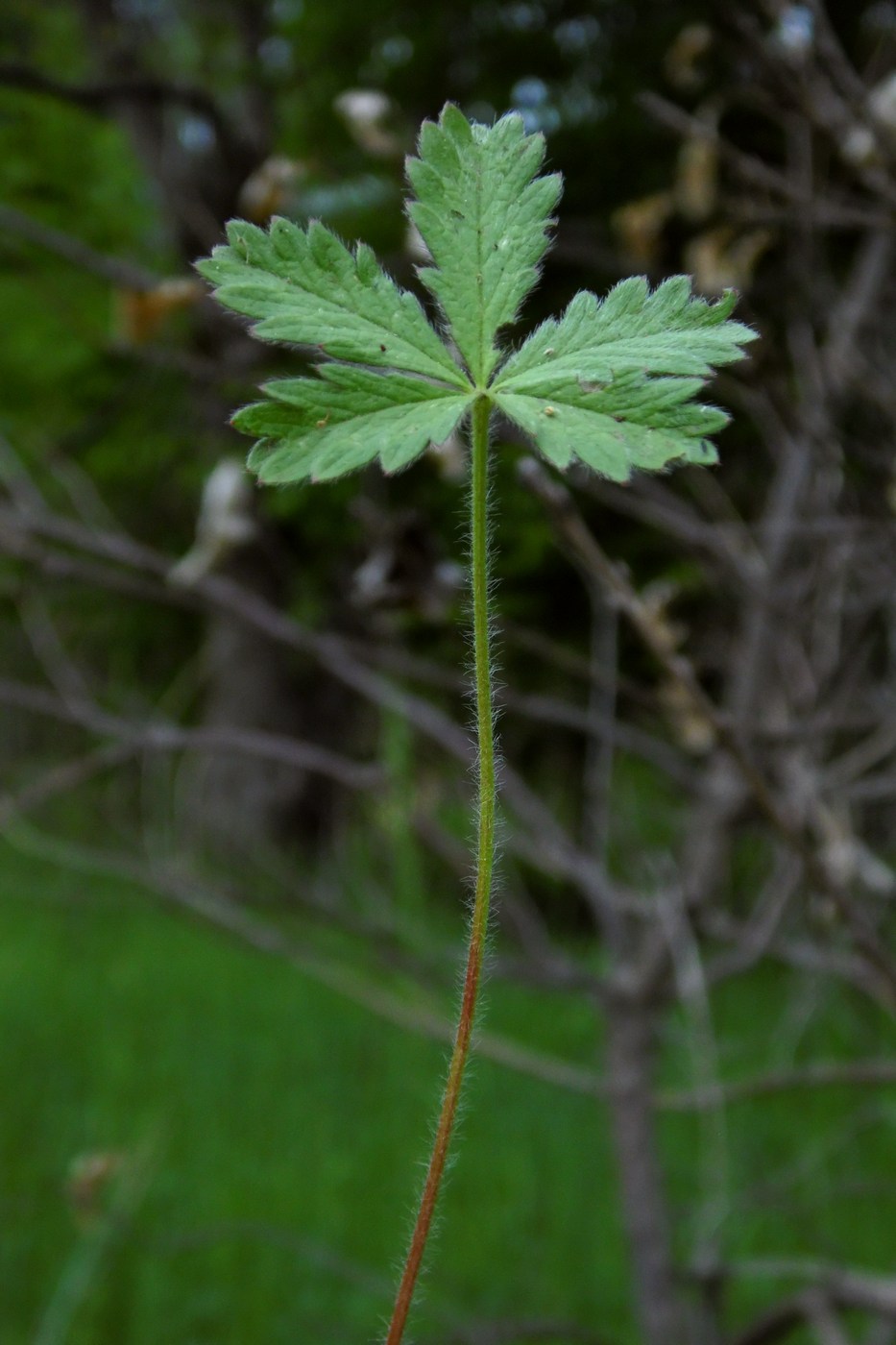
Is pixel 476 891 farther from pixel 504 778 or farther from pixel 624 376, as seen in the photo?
pixel 504 778

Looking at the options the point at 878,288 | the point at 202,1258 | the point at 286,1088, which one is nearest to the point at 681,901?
the point at 878,288

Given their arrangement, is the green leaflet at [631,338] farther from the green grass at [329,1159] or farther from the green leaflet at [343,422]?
the green grass at [329,1159]

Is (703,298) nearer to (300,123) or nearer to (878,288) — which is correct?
(878,288)

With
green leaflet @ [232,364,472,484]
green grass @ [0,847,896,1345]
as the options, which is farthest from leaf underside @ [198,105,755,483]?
green grass @ [0,847,896,1345]

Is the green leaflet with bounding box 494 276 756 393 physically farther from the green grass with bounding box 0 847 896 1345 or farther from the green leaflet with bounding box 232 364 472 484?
the green grass with bounding box 0 847 896 1345

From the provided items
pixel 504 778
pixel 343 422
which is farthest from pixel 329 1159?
pixel 343 422
